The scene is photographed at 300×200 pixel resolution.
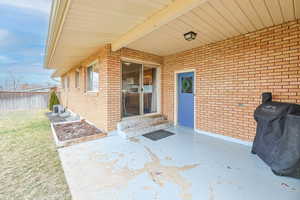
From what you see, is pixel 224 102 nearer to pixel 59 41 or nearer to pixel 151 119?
pixel 151 119

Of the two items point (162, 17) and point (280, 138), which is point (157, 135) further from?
point (162, 17)

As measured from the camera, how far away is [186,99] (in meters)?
4.59

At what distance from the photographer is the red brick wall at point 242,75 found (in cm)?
262

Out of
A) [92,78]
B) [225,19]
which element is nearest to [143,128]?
[92,78]

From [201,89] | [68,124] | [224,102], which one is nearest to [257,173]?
[224,102]

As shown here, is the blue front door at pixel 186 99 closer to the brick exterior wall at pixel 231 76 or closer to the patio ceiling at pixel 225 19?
the brick exterior wall at pixel 231 76

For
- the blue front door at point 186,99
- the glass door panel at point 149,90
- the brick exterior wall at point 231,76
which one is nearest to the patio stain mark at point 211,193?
the brick exterior wall at point 231,76

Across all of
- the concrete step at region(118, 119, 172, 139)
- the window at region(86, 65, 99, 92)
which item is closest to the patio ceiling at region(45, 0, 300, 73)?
the window at region(86, 65, 99, 92)

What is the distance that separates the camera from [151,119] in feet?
15.3

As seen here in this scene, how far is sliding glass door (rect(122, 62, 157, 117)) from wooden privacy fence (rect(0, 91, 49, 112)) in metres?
9.80

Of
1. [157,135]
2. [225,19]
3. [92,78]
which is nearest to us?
[225,19]

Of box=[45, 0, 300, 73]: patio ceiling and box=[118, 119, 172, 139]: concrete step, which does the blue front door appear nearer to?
box=[118, 119, 172, 139]: concrete step

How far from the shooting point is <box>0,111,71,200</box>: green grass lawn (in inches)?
64.6

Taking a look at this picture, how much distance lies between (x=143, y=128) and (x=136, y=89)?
1431mm
